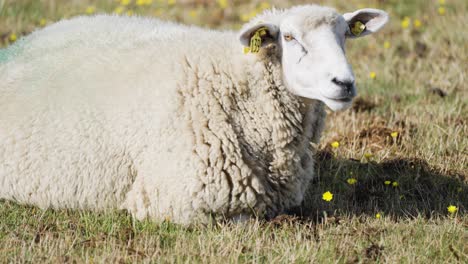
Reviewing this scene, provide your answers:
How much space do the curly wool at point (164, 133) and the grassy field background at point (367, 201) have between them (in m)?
0.16

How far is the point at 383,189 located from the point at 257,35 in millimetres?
1700

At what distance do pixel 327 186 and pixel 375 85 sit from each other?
8.03ft

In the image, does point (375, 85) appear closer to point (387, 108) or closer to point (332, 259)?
point (387, 108)

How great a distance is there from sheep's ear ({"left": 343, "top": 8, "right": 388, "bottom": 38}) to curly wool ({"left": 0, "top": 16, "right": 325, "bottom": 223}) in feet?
1.91

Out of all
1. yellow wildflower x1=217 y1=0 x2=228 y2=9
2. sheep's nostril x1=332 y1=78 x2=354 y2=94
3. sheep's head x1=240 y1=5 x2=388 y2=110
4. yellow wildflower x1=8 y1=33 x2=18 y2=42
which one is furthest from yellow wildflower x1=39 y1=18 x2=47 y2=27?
sheep's nostril x1=332 y1=78 x2=354 y2=94

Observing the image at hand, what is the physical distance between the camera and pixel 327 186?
579 cm

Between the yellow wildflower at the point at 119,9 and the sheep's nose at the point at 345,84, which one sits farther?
the yellow wildflower at the point at 119,9

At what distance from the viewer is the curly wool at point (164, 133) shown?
481 centimetres

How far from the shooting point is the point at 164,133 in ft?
16.0

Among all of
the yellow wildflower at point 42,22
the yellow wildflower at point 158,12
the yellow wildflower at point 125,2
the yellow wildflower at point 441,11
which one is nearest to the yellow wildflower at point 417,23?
the yellow wildflower at point 441,11

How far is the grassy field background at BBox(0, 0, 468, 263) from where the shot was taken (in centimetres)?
441

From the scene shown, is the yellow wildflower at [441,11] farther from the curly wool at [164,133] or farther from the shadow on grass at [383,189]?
the curly wool at [164,133]

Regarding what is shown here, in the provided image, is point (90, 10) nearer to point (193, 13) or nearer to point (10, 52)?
point (193, 13)

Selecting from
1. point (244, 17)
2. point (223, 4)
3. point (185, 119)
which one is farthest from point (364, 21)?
point (223, 4)
